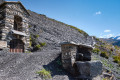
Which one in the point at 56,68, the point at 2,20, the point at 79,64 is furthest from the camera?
the point at 2,20

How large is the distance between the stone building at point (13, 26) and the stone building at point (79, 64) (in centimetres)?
533

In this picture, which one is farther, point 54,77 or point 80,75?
point 80,75

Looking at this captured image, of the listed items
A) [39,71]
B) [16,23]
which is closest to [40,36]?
[16,23]

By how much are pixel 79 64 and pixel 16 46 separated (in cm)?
667

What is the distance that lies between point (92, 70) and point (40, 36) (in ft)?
26.4

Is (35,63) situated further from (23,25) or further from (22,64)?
(23,25)

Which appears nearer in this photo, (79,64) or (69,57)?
(79,64)

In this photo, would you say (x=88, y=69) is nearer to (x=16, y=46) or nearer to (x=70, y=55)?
(x=70, y=55)

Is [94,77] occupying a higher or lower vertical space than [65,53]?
lower

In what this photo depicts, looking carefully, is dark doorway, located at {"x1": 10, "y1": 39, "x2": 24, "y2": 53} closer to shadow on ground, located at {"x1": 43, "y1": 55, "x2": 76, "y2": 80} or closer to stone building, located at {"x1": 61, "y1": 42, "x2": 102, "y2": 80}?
shadow on ground, located at {"x1": 43, "y1": 55, "x2": 76, "y2": 80}

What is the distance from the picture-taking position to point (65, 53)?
561 cm

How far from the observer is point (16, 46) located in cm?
927

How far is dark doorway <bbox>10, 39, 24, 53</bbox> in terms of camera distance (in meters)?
8.96

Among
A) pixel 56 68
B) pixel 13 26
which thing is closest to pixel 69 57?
pixel 56 68
